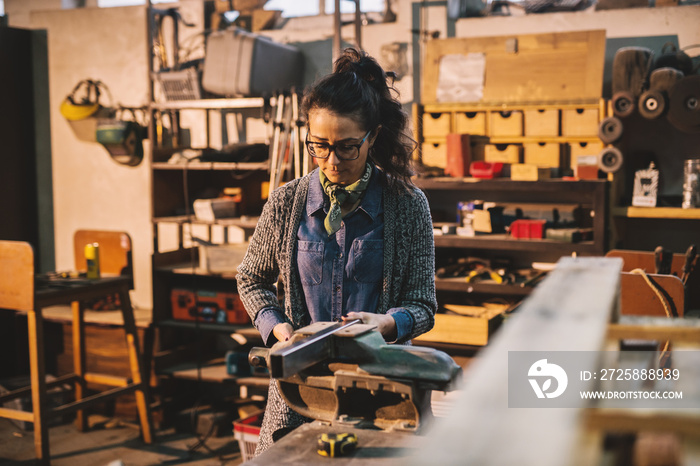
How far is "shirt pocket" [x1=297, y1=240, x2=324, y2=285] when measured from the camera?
1790 millimetres

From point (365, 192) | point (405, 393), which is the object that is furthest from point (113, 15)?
point (405, 393)

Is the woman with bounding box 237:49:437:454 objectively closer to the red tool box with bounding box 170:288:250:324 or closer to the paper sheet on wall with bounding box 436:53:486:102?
the paper sheet on wall with bounding box 436:53:486:102

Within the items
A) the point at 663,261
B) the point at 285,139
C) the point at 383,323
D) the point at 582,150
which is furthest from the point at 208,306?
the point at 383,323

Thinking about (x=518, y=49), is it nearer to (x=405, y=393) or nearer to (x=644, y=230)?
(x=644, y=230)

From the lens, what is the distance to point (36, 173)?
191 inches

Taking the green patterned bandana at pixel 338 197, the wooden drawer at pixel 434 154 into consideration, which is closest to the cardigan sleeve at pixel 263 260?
the green patterned bandana at pixel 338 197

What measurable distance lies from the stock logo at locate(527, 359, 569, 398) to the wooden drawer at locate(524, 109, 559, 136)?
2.45m

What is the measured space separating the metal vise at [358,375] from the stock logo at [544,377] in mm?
247

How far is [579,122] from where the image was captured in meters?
3.21

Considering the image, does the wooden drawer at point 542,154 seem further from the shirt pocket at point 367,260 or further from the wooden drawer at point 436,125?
the shirt pocket at point 367,260

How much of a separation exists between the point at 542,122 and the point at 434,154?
0.55 meters

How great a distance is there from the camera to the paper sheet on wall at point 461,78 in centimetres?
343

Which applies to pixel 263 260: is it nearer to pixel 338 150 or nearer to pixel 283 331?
pixel 283 331

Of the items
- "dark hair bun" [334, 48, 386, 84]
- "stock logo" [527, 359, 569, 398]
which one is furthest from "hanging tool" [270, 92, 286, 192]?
"stock logo" [527, 359, 569, 398]
